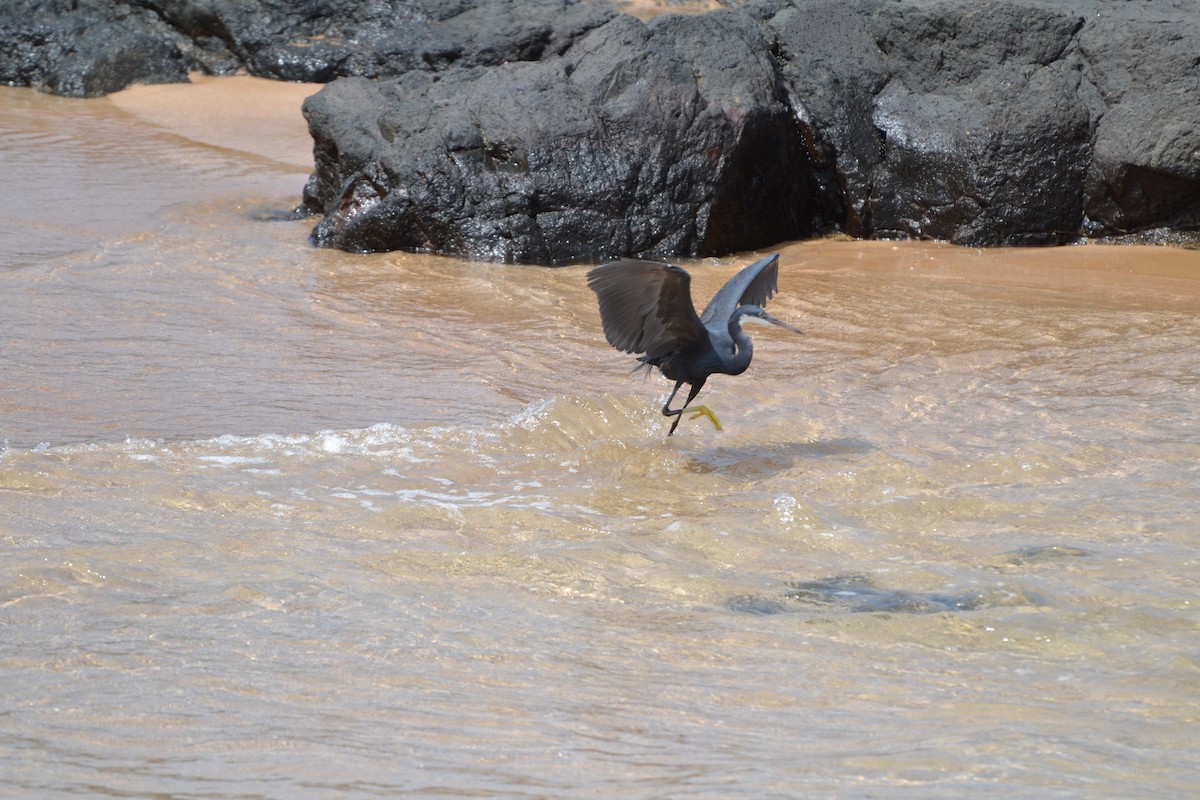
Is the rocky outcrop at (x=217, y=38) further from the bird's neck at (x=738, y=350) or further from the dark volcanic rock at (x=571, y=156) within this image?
the bird's neck at (x=738, y=350)

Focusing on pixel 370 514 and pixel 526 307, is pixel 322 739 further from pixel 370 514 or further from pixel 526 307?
pixel 526 307

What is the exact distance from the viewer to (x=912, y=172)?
32.1 feet

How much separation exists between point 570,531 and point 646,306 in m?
1.20

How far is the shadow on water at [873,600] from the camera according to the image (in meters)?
3.71

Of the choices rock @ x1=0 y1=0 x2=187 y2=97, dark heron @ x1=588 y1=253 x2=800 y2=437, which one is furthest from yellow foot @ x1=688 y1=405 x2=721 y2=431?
rock @ x1=0 y1=0 x2=187 y2=97

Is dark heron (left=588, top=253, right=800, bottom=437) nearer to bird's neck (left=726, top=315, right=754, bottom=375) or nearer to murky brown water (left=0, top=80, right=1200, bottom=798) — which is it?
bird's neck (left=726, top=315, right=754, bottom=375)

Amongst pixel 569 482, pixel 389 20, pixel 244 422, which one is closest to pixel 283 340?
pixel 244 422

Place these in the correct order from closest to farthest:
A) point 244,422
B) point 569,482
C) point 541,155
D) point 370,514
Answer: point 370,514, point 569,482, point 244,422, point 541,155

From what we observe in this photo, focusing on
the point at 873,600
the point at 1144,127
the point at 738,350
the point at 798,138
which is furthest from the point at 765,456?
the point at 1144,127

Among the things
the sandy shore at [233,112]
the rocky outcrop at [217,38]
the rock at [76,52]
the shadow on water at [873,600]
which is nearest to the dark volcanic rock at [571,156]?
the sandy shore at [233,112]

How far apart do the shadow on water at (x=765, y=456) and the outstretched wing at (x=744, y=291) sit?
1.99ft

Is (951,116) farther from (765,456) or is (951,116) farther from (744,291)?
(765,456)

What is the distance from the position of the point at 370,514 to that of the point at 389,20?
33.6ft

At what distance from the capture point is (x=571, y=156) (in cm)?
901
